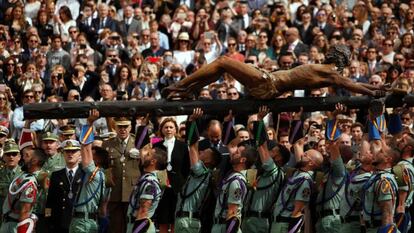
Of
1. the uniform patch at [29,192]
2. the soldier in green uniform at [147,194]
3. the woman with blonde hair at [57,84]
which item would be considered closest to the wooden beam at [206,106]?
the soldier in green uniform at [147,194]

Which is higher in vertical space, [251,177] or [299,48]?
[299,48]

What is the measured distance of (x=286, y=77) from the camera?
18312 millimetres

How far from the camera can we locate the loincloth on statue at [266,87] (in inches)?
719

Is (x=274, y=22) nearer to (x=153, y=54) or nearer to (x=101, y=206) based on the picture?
(x=153, y=54)

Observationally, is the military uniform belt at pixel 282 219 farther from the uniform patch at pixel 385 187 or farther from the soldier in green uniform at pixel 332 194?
the uniform patch at pixel 385 187

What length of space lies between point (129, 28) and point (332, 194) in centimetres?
971

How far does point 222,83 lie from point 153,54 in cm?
269

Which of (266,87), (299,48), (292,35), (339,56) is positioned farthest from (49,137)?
(292,35)

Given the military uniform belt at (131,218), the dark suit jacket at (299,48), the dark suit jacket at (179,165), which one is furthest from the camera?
the dark suit jacket at (299,48)

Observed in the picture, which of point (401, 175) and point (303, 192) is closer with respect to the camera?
point (303, 192)

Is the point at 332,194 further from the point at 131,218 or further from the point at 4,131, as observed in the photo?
the point at 4,131

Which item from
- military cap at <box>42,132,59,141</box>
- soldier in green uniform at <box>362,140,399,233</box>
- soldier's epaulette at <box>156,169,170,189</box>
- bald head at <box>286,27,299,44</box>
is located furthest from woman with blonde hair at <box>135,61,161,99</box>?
soldier in green uniform at <box>362,140,399,233</box>

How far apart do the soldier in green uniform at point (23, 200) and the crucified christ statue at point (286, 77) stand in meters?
2.34

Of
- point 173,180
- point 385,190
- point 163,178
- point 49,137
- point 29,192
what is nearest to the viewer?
point 385,190
